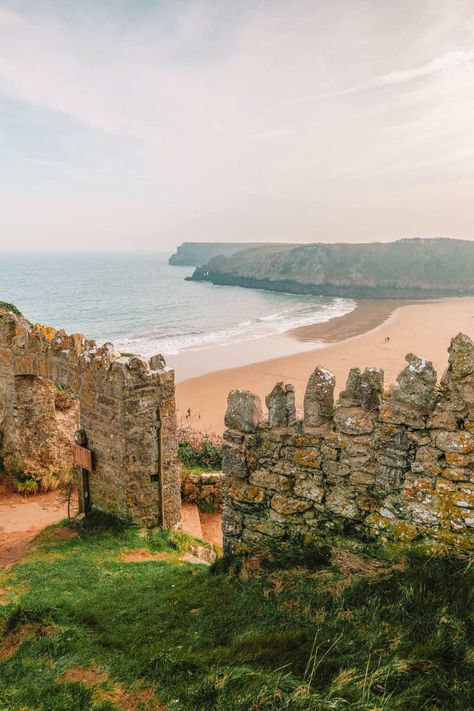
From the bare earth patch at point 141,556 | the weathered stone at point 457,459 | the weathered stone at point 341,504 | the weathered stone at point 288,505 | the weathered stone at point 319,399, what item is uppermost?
the weathered stone at point 319,399

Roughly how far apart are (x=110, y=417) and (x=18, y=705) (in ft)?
17.5

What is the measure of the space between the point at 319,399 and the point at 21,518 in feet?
27.5

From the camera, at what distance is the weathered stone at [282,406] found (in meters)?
5.09

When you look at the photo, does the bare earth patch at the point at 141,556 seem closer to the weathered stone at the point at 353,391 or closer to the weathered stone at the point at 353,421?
the weathered stone at the point at 353,421

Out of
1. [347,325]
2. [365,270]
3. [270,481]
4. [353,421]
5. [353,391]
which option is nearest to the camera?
[353,421]

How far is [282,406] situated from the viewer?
5129 millimetres

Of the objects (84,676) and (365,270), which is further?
(365,270)

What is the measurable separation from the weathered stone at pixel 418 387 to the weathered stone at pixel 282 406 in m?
1.20

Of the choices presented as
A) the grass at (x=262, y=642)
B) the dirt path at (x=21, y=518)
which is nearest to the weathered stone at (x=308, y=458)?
the grass at (x=262, y=642)

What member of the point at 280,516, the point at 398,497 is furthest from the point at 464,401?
the point at 280,516

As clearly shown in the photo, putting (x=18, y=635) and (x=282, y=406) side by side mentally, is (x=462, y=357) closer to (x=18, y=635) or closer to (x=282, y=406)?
(x=282, y=406)

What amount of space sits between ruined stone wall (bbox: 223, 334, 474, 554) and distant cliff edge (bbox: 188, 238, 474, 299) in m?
76.8

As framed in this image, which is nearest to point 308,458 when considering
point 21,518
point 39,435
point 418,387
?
point 418,387

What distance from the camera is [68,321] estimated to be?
55125 mm
